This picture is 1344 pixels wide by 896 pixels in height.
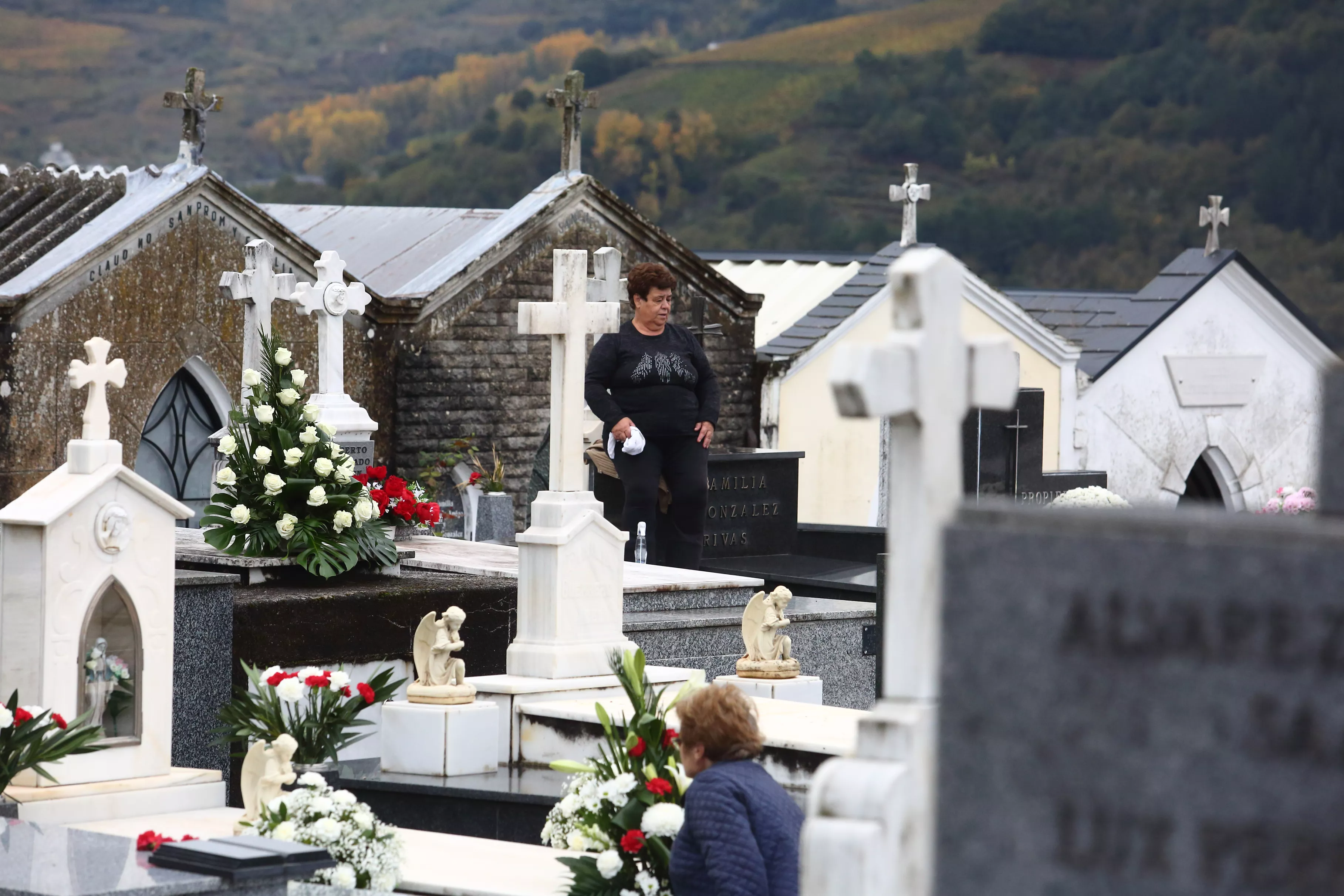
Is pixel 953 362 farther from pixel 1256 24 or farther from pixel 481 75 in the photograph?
pixel 481 75

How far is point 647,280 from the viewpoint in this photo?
9.02 metres

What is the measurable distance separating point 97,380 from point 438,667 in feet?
5.25

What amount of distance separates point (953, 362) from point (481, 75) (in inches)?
3284

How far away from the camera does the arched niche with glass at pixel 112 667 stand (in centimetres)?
661

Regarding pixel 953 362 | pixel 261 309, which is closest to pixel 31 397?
pixel 261 309

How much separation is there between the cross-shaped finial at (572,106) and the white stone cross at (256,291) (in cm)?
565

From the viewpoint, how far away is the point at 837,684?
10203 millimetres

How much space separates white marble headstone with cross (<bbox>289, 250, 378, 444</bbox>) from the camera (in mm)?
10875

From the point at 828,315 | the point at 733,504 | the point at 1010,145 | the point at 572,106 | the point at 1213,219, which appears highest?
the point at 1010,145

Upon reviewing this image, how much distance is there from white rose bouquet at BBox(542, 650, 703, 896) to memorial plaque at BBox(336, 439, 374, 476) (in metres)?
5.15

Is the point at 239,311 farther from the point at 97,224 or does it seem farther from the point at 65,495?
the point at 65,495

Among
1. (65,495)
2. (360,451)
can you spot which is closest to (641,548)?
(360,451)

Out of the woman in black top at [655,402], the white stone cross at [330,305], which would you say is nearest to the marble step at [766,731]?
the woman in black top at [655,402]

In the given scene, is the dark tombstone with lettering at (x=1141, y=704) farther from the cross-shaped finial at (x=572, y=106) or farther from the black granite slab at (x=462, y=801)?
the cross-shaped finial at (x=572, y=106)
